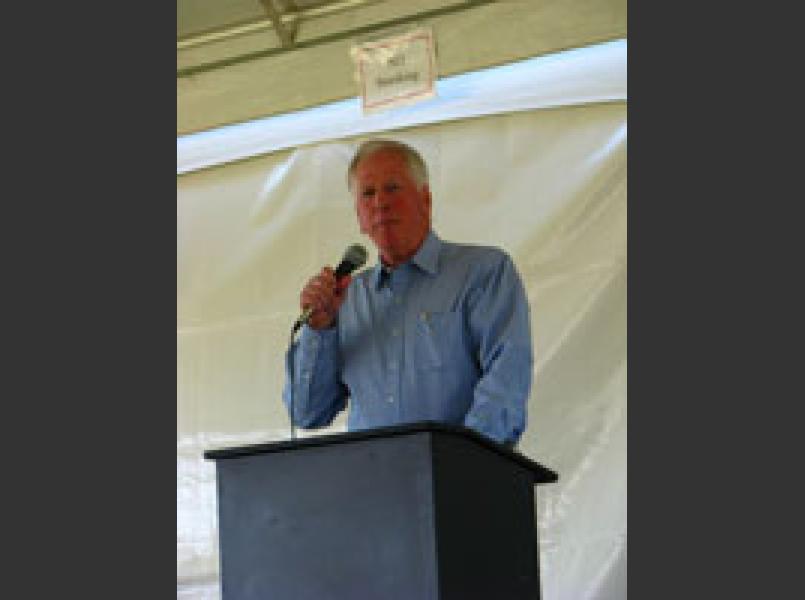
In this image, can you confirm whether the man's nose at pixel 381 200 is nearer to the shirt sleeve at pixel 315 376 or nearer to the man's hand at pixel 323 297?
the man's hand at pixel 323 297

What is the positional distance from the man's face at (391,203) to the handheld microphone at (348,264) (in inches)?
7.2

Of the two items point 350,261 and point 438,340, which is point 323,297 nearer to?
point 350,261

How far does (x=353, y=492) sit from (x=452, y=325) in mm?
858

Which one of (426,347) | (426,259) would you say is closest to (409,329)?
(426,347)

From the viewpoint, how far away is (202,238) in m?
4.49

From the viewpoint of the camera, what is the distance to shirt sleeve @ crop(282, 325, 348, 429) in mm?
3197

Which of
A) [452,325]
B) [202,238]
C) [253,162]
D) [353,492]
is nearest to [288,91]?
[253,162]

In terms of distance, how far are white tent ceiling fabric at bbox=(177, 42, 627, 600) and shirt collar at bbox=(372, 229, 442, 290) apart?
679mm

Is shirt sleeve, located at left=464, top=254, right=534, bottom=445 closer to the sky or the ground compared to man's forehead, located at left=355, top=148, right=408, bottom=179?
closer to the ground

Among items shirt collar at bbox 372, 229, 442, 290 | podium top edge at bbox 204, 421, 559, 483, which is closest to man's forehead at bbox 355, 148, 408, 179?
shirt collar at bbox 372, 229, 442, 290

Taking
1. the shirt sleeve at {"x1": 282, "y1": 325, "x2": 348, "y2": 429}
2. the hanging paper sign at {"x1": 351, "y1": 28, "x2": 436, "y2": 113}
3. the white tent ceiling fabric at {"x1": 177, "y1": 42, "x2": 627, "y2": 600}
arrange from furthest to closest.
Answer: the hanging paper sign at {"x1": 351, "y1": 28, "x2": 436, "y2": 113} → the white tent ceiling fabric at {"x1": 177, "y1": 42, "x2": 627, "y2": 600} → the shirt sleeve at {"x1": 282, "y1": 325, "x2": 348, "y2": 429}

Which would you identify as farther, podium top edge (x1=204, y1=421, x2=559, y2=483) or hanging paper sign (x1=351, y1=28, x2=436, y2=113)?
hanging paper sign (x1=351, y1=28, x2=436, y2=113)

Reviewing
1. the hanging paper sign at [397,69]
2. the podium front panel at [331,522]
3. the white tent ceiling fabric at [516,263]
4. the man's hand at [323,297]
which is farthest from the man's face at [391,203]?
the podium front panel at [331,522]

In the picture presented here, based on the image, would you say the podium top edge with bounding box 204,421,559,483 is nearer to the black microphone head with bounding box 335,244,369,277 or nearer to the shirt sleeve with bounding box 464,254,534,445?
the shirt sleeve with bounding box 464,254,534,445
